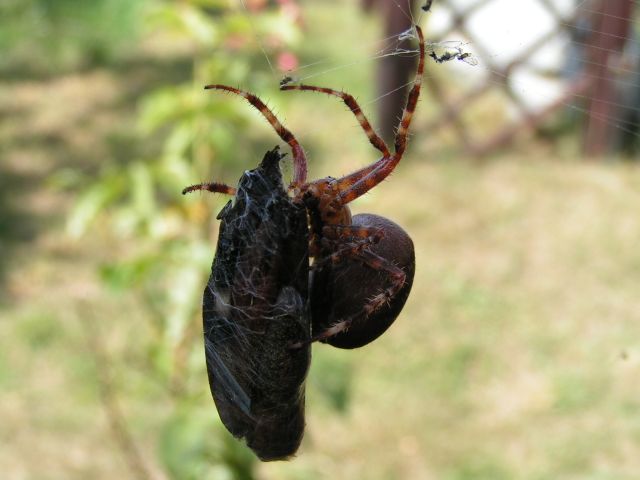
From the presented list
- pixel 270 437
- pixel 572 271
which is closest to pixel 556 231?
pixel 572 271

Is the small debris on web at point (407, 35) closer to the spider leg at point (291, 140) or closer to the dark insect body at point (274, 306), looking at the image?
the dark insect body at point (274, 306)

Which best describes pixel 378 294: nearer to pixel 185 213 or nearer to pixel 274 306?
pixel 274 306

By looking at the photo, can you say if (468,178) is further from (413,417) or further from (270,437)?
(270,437)

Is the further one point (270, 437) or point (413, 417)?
point (413, 417)

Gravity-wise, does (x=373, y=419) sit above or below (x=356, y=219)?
below

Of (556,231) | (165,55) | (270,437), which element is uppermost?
(270,437)

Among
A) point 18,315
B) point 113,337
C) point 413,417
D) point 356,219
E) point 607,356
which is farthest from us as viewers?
point 18,315

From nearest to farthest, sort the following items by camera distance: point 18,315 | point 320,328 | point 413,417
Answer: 1. point 320,328
2. point 413,417
3. point 18,315
